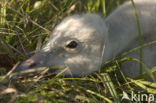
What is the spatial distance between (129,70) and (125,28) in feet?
1.37

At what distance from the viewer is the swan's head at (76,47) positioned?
7.18 ft

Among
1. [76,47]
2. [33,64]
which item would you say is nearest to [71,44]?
[76,47]

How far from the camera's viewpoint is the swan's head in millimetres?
2189

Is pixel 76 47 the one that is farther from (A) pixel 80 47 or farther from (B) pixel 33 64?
(B) pixel 33 64

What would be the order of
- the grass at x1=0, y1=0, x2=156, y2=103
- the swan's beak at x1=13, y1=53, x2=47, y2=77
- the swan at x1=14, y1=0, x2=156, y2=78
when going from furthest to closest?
the swan at x1=14, y1=0, x2=156, y2=78
the swan's beak at x1=13, y1=53, x2=47, y2=77
the grass at x1=0, y1=0, x2=156, y2=103

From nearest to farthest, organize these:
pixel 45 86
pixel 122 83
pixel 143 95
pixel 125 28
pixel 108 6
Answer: pixel 45 86 → pixel 143 95 → pixel 122 83 → pixel 125 28 → pixel 108 6

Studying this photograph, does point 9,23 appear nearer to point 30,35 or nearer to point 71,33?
point 30,35

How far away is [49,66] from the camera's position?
7.04 ft

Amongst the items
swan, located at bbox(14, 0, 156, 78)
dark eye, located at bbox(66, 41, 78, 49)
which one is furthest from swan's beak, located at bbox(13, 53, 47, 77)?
dark eye, located at bbox(66, 41, 78, 49)

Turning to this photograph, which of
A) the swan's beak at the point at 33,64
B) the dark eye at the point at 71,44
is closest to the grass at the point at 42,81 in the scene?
the swan's beak at the point at 33,64

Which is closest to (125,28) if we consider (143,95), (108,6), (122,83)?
(122,83)

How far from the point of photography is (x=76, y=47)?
7.27ft

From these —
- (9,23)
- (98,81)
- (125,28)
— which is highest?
(9,23)

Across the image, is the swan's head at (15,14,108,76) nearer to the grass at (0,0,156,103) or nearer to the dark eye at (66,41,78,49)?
the dark eye at (66,41,78,49)
